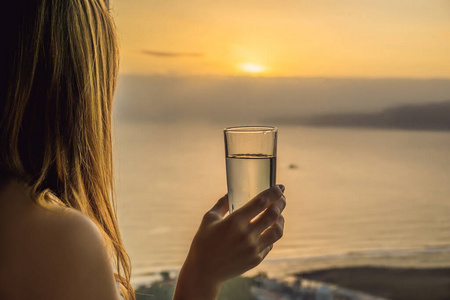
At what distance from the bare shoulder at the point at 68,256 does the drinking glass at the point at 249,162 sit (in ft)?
0.84

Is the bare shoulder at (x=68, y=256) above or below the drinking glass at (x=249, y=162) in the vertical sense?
below

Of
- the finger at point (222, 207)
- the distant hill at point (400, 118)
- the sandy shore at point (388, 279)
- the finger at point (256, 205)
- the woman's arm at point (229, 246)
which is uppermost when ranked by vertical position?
the distant hill at point (400, 118)

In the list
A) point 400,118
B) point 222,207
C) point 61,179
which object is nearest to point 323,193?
point 400,118

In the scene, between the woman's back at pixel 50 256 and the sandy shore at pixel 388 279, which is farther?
the sandy shore at pixel 388 279

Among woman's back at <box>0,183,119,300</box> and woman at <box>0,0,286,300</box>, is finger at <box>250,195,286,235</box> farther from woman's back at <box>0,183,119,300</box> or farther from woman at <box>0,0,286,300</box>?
woman's back at <box>0,183,119,300</box>

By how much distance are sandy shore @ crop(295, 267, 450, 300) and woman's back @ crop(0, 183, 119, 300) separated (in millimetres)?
923

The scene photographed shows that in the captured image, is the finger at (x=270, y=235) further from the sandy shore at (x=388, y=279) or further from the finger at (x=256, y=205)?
the sandy shore at (x=388, y=279)

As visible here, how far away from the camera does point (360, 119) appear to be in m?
1.48

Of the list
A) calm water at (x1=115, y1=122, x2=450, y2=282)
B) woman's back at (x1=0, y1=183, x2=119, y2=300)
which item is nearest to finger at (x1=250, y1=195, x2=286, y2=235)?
woman's back at (x1=0, y1=183, x2=119, y2=300)

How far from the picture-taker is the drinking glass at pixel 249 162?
87cm

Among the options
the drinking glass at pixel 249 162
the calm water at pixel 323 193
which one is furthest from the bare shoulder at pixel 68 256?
the calm water at pixel 323 193

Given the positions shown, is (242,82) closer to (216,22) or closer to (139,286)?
(216,22)

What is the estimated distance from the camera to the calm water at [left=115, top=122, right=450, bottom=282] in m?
1.48

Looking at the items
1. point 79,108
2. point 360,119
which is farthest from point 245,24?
point 79,108
